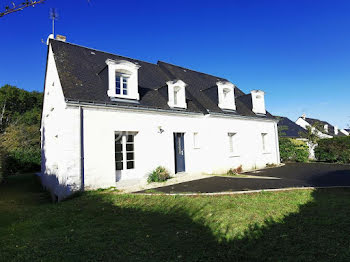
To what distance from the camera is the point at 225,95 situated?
1401 centimetres

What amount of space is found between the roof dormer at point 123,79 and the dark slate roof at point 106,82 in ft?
1.32

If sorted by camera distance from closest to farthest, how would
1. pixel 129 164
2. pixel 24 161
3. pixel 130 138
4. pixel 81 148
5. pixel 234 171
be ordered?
1. pixel 81 148
2. pixel 129 164
3. pixel 130 138
4. pixel 234 171
5. pixel 24 161

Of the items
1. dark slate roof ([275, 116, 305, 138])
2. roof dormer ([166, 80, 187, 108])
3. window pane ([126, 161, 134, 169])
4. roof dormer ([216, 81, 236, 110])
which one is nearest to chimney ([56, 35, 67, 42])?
roof dormer ([166, 80, 187, 108])

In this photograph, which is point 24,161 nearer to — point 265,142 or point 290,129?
point 265,142

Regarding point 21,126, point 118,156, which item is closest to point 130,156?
point 118,156

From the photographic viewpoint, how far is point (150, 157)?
9.92 meters

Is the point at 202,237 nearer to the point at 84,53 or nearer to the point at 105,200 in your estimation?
the point at 105,200

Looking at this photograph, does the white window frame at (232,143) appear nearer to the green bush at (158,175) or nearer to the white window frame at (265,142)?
the white window frame at (265,142)

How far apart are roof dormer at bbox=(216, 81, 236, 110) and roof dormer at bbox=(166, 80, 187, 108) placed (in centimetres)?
286

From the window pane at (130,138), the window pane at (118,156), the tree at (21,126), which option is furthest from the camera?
the tree at (21,126)

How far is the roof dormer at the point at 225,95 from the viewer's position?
44.0 ft

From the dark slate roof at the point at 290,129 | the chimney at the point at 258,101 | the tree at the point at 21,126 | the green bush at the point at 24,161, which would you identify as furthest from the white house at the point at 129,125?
the dark slate roof at the point at 290,129

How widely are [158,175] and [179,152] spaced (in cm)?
229

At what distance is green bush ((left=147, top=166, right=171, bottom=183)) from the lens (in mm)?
9570
